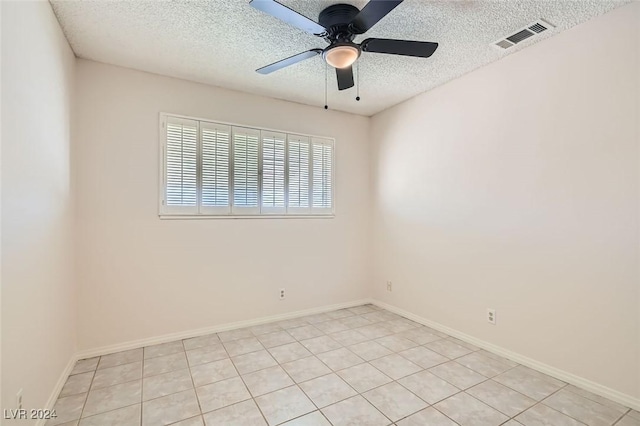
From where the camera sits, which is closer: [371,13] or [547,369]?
[371,13]

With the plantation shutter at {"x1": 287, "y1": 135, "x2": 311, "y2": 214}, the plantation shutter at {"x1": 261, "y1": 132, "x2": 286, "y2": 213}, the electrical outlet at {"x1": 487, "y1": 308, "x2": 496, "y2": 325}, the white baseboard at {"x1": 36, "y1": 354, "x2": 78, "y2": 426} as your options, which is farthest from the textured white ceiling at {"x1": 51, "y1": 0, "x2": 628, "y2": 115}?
the white baseboard at {"x1": 36, "y1": 354, "x2": 78, "y2": 426}

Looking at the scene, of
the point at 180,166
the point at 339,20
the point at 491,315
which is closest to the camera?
the point at 339,20

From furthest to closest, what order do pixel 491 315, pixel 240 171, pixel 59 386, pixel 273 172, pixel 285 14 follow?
pixel 273 172 < pixel 240 171 < pixel 491 315 < pixel 59 386 < pixel 285 14

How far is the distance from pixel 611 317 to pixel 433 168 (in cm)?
200

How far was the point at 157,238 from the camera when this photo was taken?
3041mm

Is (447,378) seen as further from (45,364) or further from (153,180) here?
(153,180)

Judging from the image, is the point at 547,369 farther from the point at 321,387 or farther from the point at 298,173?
the point at 298,173

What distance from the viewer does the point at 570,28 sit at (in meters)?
2.31

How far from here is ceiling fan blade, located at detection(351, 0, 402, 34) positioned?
5.35 feet

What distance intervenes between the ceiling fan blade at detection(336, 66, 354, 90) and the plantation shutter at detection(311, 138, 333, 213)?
147 centimetres

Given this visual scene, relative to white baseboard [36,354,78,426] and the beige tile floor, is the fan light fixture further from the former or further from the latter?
white baseboard [36,354,78,426]

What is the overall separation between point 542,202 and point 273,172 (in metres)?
2.74

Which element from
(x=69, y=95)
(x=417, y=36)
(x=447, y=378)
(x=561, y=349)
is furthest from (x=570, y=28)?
(x=69, y=95)

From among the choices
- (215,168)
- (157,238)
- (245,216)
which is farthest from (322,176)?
(157,238)
